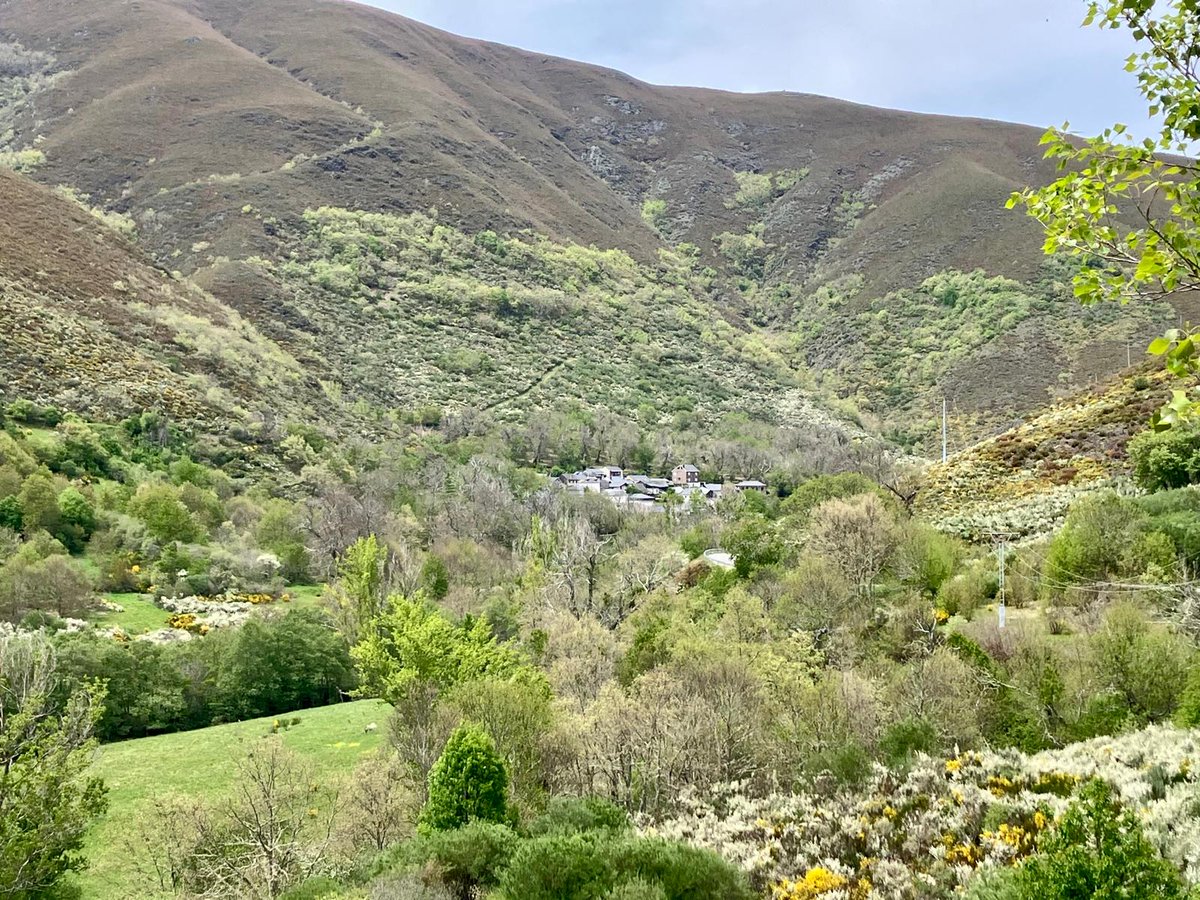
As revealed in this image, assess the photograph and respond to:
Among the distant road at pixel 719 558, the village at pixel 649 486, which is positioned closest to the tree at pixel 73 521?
the distant road at pixel 719 558

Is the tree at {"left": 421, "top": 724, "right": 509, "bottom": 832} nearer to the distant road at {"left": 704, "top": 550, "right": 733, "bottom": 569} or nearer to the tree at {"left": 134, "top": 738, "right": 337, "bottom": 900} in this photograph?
the tree at {"left": 134, "top": 738, "right": 337, "bottom": 900}

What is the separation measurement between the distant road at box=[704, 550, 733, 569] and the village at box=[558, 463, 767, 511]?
14.4 metres

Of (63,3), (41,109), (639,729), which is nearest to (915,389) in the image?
(639,729)

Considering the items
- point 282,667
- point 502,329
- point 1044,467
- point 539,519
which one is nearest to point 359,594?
point 282,667

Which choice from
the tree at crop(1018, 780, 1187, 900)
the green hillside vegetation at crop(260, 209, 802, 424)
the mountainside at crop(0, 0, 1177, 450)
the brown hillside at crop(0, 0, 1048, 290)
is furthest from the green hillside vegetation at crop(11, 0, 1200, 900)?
the brown hillside at crop(0, 0, 1048, 290)

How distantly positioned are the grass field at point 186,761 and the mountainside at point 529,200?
137ft

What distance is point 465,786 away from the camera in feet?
36.0

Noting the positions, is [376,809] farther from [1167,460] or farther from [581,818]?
[1167,460]

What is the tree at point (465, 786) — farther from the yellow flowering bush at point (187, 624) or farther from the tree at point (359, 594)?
the yellow flowering bush at point (187, 624)

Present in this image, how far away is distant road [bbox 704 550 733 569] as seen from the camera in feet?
98.3

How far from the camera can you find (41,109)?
91375 mm

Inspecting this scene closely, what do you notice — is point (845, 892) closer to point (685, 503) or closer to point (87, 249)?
point (685, 503)

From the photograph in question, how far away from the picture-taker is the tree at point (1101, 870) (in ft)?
12.9

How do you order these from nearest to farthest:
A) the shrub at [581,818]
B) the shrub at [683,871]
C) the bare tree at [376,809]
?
1. the shrub at [683,871]
2. the shrub at [581,818]
3. the bare tree at [376,809]
